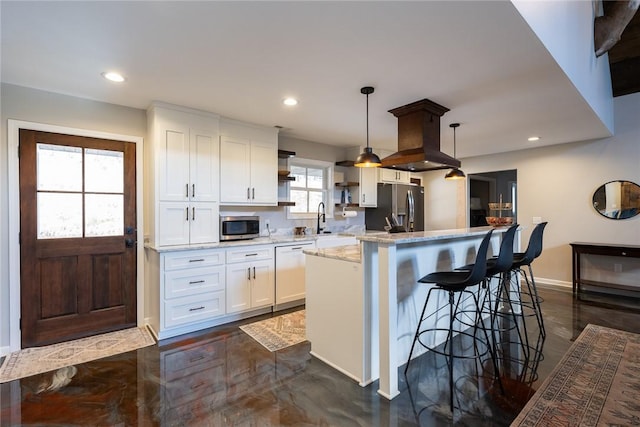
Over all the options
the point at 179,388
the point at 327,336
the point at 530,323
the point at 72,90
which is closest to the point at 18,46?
the point at 72,90

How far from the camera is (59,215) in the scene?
302 cm

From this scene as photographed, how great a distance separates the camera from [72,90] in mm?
2916

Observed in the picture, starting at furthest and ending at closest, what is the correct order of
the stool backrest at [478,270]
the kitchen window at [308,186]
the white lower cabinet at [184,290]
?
the kitchen window at [308,186], the white lower cabinet at [184,290], the stool backrest at [478,270]

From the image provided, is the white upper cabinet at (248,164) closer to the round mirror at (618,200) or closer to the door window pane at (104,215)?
the door window pane at (104,215)

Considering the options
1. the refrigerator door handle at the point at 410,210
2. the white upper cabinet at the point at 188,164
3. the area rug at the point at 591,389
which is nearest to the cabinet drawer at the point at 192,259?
the white upper cabinet at the point at 188,164

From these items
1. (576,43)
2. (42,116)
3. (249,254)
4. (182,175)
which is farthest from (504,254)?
(42,116)

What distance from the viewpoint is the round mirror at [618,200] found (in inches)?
175

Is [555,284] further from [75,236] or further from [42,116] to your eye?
[42,116]

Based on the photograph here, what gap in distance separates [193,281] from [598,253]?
5571mm

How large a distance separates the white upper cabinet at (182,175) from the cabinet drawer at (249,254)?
31cm

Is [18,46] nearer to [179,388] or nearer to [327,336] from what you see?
[179,388]

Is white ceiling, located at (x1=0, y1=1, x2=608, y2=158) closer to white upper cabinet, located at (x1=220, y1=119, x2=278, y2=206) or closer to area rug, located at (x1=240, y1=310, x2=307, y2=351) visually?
white upper cabinet, located at (x1=220, y1=119, x2=278, y2=206)

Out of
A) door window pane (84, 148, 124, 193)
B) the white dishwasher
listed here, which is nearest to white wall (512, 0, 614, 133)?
the white dishwasher

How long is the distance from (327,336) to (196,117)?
2751mm
